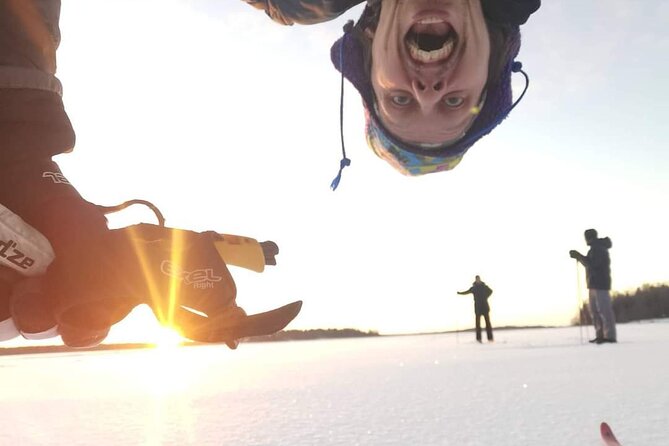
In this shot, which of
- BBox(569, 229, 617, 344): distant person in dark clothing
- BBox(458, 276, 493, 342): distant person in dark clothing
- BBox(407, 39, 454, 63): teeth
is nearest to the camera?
BBox(407, 39, 454, 63): teeth

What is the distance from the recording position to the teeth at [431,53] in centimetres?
129

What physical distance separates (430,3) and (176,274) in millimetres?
779

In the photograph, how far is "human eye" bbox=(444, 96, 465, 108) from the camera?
142 cm

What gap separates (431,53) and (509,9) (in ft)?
1.05

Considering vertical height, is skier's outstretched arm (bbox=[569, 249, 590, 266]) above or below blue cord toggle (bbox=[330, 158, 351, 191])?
above

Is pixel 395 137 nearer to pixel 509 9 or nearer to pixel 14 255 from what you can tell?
pixel 509 9

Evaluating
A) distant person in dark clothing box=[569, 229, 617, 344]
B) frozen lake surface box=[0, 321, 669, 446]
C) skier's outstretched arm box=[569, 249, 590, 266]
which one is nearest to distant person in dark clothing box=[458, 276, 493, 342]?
skier's outstretched arm box=[569, 249, 590, 266]

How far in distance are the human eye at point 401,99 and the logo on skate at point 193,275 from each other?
591 millimetres

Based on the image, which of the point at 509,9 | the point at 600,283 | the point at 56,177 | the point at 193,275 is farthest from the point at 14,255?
the point at 600,283

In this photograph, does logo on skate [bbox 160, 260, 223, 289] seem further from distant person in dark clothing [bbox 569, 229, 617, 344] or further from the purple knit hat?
distant person in dark clothing [bbox 569, 229, 617, 344]

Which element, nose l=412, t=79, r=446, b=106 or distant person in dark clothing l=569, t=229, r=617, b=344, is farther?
distant person in dark clothing l=569, t=229, r=617, b=344

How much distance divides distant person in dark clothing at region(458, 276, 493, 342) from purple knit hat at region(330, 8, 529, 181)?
954cm

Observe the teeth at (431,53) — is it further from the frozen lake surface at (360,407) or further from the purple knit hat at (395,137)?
the frozen lake surface at (360,407)

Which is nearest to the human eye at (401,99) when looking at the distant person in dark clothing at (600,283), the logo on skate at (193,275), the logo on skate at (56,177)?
the logo on skate at (193,275)
